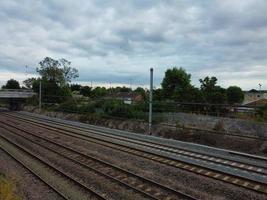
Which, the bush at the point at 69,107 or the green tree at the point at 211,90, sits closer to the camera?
the bush at the point at 69,107

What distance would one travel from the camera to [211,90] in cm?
5759

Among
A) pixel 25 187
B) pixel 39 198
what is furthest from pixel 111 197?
pixel 25 187

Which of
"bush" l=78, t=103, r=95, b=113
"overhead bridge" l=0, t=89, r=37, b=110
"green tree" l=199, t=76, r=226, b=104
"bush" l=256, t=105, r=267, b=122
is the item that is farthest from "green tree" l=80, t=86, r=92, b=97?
"bush" l=256, t=105, r=267, b=122

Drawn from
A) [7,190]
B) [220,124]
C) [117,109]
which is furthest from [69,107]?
[7,190]

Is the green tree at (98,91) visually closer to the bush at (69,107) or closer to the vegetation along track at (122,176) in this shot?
the bush at (69,107)

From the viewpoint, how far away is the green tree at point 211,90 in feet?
174

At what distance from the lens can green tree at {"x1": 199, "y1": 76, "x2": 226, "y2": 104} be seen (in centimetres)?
5312

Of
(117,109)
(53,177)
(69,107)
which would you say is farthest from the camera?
(69,107)

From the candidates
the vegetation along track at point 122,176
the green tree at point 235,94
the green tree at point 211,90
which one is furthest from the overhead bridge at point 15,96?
the vegetation along track at point 122,176

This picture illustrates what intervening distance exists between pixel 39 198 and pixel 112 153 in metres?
7.49

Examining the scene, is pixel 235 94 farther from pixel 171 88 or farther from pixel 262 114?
pixel 262 114

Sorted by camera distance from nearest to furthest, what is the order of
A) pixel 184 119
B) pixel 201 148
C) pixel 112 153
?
pixel 112 153, pixel 201 148, pixel 184 119

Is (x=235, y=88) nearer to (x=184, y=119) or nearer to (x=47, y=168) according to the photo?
(x=184, y=119)

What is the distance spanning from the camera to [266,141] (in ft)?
63.6
